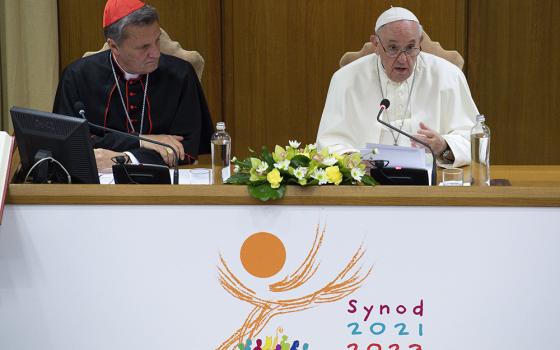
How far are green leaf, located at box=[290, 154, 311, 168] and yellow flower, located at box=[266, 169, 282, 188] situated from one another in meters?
0.10

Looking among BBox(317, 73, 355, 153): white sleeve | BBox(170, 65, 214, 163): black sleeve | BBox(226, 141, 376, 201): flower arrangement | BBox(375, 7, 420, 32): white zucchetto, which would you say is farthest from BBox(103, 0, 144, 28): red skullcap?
BBox(226, 141, 376, 201): flower arrangement

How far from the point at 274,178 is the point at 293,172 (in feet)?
0.25

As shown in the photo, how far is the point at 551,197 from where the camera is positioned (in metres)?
2.71

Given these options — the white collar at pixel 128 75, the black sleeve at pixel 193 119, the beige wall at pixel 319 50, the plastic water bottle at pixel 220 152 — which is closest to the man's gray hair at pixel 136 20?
the white collar at pixel 128 75

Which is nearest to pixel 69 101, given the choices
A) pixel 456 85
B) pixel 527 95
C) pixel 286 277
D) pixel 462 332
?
pixel 456 85

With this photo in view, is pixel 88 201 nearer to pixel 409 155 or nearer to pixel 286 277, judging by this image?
pixel 286 277

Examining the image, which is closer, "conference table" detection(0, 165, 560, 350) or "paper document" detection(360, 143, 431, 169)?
"conference table" detection(0, 165, 560, 350)

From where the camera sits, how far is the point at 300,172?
2793 mm

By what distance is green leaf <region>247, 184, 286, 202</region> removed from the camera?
274cm

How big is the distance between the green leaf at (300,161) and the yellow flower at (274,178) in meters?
0.10

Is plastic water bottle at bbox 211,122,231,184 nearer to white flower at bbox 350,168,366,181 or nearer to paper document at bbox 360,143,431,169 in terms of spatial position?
paper document at bbox 360,143,431,169

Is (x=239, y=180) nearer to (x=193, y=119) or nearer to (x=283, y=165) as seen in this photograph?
(x=283, y=165)

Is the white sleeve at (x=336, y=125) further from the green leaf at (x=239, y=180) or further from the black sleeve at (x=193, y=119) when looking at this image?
the green leaf at (x=239, y=180)

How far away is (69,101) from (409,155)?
1850 millimetres
